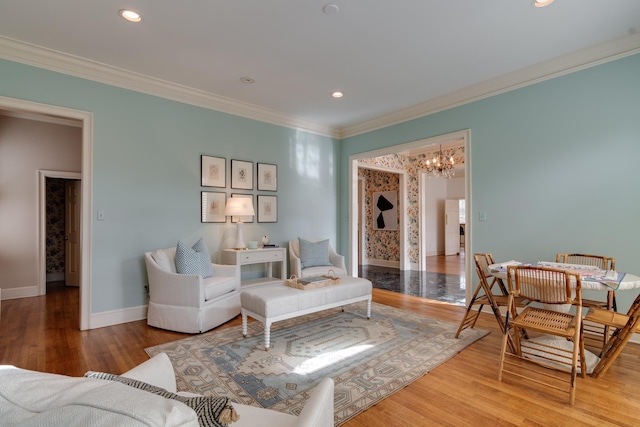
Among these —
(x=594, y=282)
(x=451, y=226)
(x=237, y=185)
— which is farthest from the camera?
(x=451, y=226)

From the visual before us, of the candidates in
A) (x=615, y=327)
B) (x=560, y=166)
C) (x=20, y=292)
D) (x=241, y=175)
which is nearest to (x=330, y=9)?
(x=241, y=175)

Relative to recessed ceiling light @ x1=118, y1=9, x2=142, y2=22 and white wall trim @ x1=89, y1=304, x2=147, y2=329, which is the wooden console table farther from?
recessed ceiling light @ x1=118, y1=9, x2=142, y2=22

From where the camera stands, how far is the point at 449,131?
4.31 meters

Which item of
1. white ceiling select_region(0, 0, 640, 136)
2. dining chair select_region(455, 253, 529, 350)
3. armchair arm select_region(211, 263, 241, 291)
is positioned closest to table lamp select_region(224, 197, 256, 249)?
armchair arm select_region(211, 263, 241, 291)

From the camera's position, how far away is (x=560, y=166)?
337 cm

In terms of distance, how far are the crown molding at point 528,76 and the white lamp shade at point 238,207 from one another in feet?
8.75

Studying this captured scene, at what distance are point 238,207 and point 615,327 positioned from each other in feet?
12.8

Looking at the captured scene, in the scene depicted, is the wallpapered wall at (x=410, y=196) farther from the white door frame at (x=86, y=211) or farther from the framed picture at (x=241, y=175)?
the white door frame at (x=86, y=211)

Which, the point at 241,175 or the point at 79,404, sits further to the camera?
the point at 241,175

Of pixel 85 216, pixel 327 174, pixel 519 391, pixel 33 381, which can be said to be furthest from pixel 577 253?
pixel 85 216

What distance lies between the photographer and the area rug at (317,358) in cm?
208

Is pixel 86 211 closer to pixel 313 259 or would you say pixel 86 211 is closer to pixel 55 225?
pixel 313 259

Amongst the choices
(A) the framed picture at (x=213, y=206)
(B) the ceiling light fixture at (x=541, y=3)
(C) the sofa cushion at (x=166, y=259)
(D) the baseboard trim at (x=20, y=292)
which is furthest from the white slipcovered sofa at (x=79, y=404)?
(D) the baseboard trim at (x=20, y=292)

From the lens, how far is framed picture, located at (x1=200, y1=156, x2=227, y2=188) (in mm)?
4254
